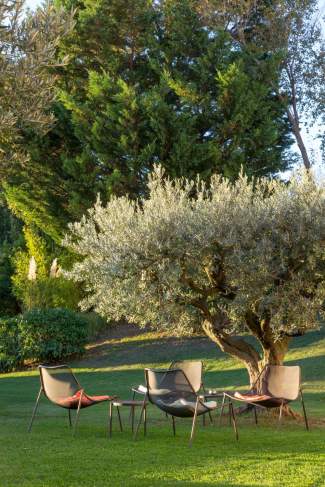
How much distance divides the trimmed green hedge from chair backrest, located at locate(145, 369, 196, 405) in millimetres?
14143

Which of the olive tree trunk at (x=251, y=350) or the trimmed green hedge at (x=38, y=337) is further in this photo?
the trimmed green hedge at (x=38, y=337)

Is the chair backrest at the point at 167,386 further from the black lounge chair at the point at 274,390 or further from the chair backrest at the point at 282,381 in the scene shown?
the chair backrest at the point at 282,381

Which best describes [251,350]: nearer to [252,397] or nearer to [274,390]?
[274,390]

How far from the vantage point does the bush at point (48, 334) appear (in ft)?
77.5

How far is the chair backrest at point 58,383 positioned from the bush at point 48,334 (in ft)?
43.7

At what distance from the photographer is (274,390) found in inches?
431

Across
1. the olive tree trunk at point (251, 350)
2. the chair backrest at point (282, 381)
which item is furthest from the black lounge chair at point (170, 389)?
the olive tree trunk at point (251, 350)

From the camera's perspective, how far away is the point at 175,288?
36.1ft

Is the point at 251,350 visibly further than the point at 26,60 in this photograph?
Yes

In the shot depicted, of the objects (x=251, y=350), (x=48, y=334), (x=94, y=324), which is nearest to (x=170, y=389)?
(x=251, y=350)

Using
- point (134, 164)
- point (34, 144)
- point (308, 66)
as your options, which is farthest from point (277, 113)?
point (34, 144)

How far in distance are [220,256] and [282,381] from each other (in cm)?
205

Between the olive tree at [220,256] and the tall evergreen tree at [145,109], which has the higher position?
the tall evergreen tree at [145,109]

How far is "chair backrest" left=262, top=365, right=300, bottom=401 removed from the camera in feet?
34.5
